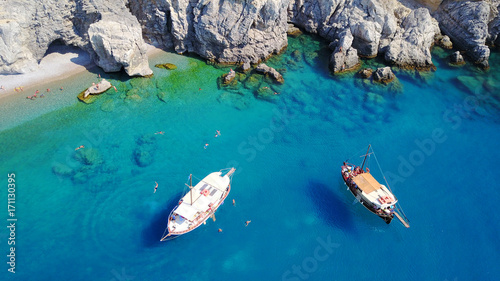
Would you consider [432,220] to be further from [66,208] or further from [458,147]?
[66,208]

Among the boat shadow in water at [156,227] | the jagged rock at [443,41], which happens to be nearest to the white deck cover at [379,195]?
the boat shadow in water at [156,227]

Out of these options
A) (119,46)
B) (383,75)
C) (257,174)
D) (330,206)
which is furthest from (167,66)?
(383,75)

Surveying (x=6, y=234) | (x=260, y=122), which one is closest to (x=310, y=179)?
(x=260, y=122)

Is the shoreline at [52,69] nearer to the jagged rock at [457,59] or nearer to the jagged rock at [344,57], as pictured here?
the jagged rock at [344,57]

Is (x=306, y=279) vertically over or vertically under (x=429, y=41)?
under

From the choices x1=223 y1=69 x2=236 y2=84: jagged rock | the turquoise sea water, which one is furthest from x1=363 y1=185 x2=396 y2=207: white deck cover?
x1=223 y1=69 x2=236 y2=84: jagged rock

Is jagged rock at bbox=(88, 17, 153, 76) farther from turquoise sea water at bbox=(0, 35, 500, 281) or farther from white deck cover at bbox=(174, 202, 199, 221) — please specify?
white deck cover at bbox=(174, 202, 199, 221)
